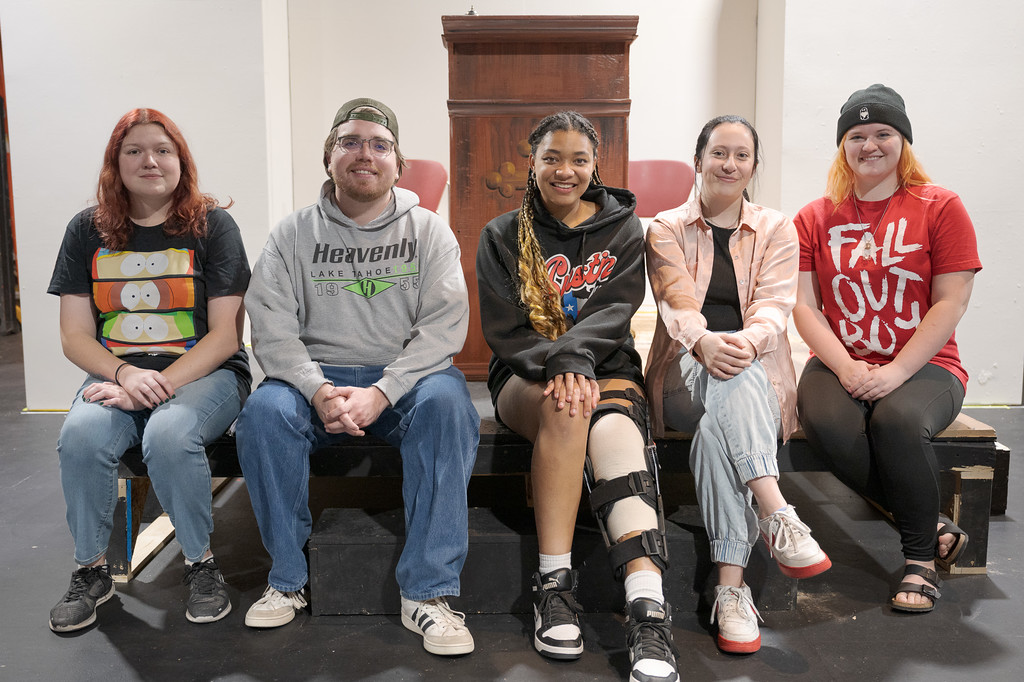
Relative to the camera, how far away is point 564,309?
2357 millimetres

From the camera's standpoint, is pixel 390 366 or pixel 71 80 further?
pixel 71 80

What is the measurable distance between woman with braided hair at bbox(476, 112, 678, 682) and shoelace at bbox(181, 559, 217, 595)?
2.80 feet

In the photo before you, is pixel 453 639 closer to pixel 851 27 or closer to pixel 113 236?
pixel 113 236

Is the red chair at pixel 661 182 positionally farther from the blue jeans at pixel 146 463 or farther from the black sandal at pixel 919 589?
the blue jeans at pixel 146 463

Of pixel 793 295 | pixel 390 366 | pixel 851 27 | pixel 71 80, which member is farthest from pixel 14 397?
pixel 851 27

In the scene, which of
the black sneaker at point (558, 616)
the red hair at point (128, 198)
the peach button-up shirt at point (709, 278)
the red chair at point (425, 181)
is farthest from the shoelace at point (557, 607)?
the red chair at point (425, 181)

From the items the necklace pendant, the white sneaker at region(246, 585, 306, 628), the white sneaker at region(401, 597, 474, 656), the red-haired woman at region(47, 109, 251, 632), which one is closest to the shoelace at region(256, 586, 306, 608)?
the white sneaker at region(246, 585, 306, 628)

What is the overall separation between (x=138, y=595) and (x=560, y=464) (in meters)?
1.26

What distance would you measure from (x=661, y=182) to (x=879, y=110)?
2.16m

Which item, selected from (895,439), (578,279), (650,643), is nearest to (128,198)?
(578,279)

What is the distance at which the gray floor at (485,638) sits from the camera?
1944mm

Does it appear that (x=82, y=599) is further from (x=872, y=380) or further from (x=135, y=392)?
(x=872, y=380)

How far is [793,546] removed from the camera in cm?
196

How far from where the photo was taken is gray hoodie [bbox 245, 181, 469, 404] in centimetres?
231
